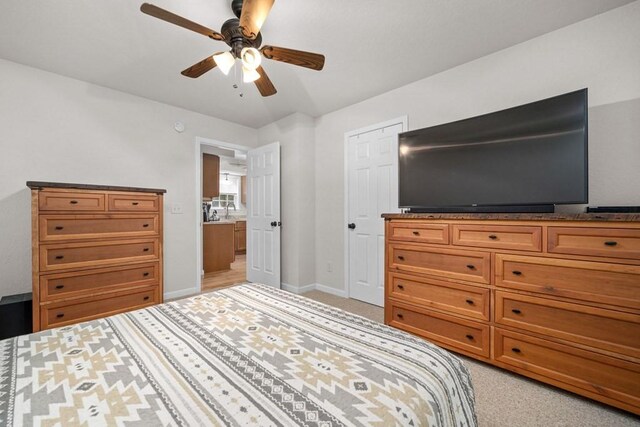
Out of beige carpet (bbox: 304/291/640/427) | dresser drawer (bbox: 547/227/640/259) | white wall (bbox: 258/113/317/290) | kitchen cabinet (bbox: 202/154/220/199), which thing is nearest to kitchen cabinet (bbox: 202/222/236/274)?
kitchen cabinet (bbox: 202/154/220/199)

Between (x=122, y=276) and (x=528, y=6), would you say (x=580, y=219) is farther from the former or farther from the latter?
(x=122, y=276)

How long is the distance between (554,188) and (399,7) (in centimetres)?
166

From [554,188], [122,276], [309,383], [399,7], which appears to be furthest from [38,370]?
[554,188]

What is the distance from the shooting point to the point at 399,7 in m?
1.88

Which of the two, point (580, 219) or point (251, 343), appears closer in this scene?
point (251, 343)

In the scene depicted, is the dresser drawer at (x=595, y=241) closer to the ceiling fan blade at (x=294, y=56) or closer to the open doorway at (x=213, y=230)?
the ceiling fan blade at (x=294, y=56)

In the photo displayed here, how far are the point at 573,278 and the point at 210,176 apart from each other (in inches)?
197

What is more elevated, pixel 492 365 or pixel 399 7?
pixel 399 7

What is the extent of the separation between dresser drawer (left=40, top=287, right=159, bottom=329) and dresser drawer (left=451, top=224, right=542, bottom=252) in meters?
2.89

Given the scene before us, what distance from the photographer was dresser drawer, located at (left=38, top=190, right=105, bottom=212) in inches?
83.5

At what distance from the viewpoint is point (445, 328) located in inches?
83.5

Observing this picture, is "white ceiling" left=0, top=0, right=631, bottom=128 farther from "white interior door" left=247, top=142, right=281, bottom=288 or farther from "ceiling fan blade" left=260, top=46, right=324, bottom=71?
"white interior door" left=247, top=142, right=281, bottom=288

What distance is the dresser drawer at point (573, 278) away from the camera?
146 cm

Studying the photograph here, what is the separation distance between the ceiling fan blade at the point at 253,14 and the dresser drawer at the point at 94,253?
218 centimetres
